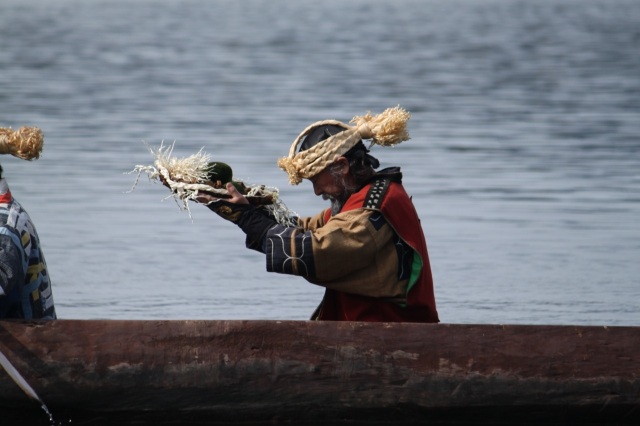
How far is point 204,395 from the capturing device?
6441 millimetres

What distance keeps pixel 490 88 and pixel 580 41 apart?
489 inches

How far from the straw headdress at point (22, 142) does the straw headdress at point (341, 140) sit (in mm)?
968

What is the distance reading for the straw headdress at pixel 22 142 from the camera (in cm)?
633

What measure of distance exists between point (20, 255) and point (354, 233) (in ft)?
4.21

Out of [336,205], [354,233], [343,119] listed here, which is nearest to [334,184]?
[336,205]

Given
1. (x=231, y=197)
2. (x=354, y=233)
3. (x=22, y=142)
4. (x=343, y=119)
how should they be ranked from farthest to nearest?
(x=343, y=119) → (x=231, y=197) → (x=22, y=142) → (x=354, y=233)

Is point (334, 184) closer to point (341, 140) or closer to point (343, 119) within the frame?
point (341, 140)

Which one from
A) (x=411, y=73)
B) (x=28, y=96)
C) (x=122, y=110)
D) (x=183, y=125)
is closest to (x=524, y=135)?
(x=183, y=125)

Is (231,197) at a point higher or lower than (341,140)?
lower

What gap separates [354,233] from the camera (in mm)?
6180

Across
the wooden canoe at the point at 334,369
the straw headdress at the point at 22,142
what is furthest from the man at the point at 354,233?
the straw headdress at the point at 22,142

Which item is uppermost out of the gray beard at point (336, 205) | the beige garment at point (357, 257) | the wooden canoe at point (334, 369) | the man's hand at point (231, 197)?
the man's hand at point (231, 197)

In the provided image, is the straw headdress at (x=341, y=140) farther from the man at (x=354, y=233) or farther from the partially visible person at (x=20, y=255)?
the partially visible person at (x=20, y=255)

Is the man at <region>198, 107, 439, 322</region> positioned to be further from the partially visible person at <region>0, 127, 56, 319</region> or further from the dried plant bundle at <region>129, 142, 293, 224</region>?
the partially visible person at <region>0, 127, 56, 319</region>
